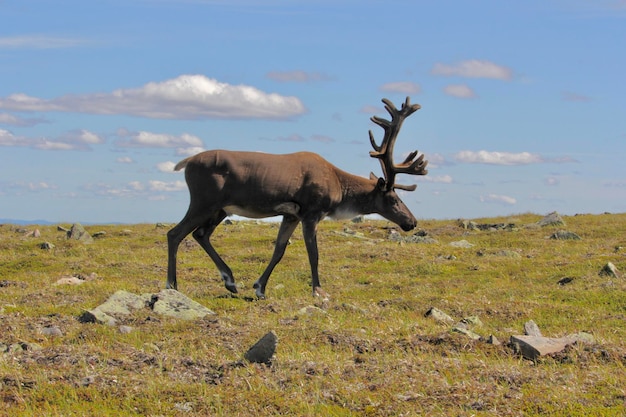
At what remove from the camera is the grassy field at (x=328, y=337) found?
9.14 m

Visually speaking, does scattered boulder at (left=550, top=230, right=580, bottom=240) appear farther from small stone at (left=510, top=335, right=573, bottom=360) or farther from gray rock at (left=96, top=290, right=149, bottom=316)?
small stone at (left=510, top=335, right=573, bottom=360)

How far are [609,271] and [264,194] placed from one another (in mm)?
8459

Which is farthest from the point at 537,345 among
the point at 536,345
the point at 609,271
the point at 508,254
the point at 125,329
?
the point at 508,254

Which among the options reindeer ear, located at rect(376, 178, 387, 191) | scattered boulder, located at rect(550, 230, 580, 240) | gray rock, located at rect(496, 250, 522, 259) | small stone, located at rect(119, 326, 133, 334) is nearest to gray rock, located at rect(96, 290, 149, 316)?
small stone, located at rect(119, 326, 133, 334)

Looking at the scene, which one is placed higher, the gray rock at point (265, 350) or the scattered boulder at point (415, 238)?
the scattered boulder at point (415, 238)

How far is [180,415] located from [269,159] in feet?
31.0

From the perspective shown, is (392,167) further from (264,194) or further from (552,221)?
(552,221)

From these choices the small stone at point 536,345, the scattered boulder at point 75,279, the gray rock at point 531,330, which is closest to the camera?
the small stone at point 536,345

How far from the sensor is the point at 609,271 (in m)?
20.0

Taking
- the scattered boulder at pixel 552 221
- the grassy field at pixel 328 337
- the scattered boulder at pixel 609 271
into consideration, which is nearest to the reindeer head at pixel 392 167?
the grassy field at pixel 328 337

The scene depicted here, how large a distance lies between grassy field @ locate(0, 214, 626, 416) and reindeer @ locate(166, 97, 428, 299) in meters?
1.02

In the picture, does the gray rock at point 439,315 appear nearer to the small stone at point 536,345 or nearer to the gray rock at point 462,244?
the small stone at point 536,345

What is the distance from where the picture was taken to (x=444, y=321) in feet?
48.2

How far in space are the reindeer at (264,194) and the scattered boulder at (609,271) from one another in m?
5.96
